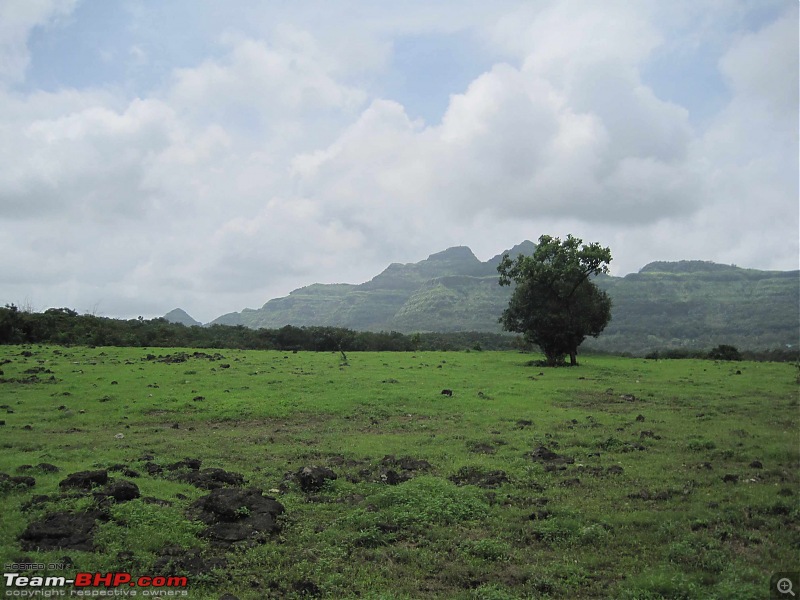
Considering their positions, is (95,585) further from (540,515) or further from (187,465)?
(540,515)

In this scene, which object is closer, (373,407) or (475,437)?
(475,437)

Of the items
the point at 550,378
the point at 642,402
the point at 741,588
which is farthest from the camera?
the point at 550,378

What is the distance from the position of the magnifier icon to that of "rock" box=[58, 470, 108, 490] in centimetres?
1334

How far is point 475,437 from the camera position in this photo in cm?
1970

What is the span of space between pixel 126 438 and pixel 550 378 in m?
29.2

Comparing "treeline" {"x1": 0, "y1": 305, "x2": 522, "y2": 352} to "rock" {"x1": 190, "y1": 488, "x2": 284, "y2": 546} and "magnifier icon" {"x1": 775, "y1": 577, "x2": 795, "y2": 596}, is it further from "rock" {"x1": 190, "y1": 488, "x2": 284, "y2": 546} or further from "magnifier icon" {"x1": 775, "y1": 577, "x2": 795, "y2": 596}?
"magnifier icon" {"x1": 775, "y1": 577, "x2": 795, "y2": 596}

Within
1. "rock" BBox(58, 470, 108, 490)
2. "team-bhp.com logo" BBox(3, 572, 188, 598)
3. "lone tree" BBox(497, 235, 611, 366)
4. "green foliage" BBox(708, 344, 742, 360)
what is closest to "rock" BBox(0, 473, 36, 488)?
"rock" BBox(58, 470, 108, 490)

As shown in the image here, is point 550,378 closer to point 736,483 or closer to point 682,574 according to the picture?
point 736,483

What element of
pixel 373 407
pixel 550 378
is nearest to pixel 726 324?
pixel 550 378

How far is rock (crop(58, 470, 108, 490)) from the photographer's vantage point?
1177 centimetres

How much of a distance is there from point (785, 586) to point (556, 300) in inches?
1747

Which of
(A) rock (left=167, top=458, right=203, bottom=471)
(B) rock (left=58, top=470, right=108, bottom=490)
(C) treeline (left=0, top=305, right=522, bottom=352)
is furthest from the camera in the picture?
(C) treeline (left=0, top=305, right=522, bottom=352)

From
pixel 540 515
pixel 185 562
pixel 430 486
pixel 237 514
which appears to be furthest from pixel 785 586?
pixel 237 514

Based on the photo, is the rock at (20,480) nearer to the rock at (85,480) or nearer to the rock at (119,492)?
the rock at (85,480)
